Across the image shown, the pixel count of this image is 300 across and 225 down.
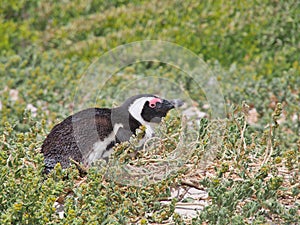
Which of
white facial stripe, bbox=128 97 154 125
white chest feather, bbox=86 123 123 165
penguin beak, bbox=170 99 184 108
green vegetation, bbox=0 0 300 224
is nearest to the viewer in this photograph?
green vegetation, bbox=0 0 300 224

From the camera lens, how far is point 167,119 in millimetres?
4676

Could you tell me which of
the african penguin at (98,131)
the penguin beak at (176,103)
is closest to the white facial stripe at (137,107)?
the african penguin at (98,131)

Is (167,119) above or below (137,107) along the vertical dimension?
below

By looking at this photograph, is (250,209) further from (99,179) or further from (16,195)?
(16,195)

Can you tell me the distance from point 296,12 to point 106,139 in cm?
458

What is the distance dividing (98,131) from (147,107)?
13.6 inches

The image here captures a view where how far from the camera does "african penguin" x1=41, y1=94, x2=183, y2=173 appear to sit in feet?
13.5

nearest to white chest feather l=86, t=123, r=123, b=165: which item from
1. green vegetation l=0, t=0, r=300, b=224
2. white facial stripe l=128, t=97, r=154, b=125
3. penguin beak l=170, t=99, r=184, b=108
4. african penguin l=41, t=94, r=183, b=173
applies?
african penguin l=41, t=94, r=183, b=173

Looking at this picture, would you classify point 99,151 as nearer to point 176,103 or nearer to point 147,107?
point 147,107

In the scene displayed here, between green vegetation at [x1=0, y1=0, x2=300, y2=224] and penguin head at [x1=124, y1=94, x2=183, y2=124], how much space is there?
182 millimetres

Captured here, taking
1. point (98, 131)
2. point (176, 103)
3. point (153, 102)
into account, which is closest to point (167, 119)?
point (176, 103)

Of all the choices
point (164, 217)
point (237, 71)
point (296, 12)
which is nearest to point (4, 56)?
point (237, 71)

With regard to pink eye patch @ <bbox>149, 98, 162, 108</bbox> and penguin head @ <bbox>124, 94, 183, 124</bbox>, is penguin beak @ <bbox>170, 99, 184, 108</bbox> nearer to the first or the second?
penguin head @ <bbox>124, 94, 183, 124</bbox>

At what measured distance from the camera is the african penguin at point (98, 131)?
13.5 ft
